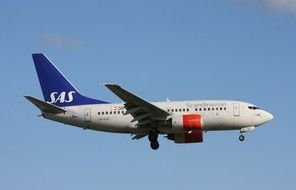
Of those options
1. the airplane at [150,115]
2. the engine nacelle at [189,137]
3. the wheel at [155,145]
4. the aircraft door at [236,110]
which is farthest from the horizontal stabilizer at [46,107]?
the aircraft door at [236,110]

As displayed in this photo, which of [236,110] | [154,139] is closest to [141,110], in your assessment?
[154,139]

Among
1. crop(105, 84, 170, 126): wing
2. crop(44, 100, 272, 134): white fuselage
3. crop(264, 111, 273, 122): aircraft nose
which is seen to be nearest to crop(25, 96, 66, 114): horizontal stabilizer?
crop(44, 100, 272, 134): white fuselage

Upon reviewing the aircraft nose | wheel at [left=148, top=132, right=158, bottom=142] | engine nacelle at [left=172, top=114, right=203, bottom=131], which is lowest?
wheel at [left=148, top=132, right=158, bottom=142]

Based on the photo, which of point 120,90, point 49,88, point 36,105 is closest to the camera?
point 120,90

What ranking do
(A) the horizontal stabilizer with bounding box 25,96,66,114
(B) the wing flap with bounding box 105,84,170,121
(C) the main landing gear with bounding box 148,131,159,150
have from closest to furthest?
(B) the wing flap with bounding box 105,84,170,121 < (A) the horizontal stabilizer with bounding box 25,96,66,114 < (C) the main landing gear with bounding box 148,131,159,150

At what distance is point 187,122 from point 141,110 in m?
4.14

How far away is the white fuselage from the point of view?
2539 inches

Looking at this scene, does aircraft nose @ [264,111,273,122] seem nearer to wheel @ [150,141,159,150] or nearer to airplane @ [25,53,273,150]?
airplane @ [25,53,273,150]

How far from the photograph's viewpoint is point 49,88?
71.2 metres

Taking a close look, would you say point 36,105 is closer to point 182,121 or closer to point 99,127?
point 99,127

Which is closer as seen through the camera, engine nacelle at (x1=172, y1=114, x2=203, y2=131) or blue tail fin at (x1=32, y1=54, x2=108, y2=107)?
engine nacelle at (x1=172, y1=114, x2=203, y2=131)

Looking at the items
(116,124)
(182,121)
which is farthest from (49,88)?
(182,121)

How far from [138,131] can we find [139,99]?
4537 mm

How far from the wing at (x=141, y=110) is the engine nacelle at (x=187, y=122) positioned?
1039 mm
